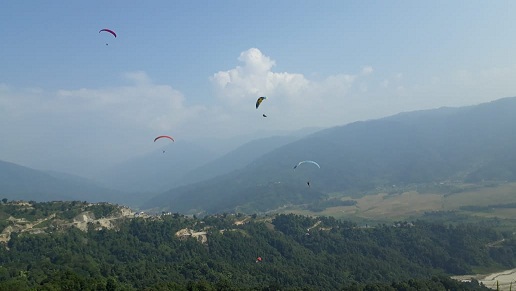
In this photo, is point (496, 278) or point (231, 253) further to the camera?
point (496, 278)

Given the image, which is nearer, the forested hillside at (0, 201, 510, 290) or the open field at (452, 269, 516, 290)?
the forested hillside at (0, 201, 510, 290)

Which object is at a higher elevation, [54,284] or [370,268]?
[54,284]

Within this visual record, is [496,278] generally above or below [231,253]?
below

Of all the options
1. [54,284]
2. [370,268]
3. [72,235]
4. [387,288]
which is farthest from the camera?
[370,268]

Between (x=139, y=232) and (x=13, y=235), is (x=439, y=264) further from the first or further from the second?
(x=13, y=235)

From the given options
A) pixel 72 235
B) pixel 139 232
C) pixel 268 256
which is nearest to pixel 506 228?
pixel 268 256

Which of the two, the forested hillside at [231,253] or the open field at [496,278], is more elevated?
the forested hillside at [231,253]

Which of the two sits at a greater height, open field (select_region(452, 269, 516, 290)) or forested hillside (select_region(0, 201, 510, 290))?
forested hillside (select_region(0, 201, 510, 290))

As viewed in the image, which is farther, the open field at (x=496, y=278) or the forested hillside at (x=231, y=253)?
the open field at (x=496, y=278)
